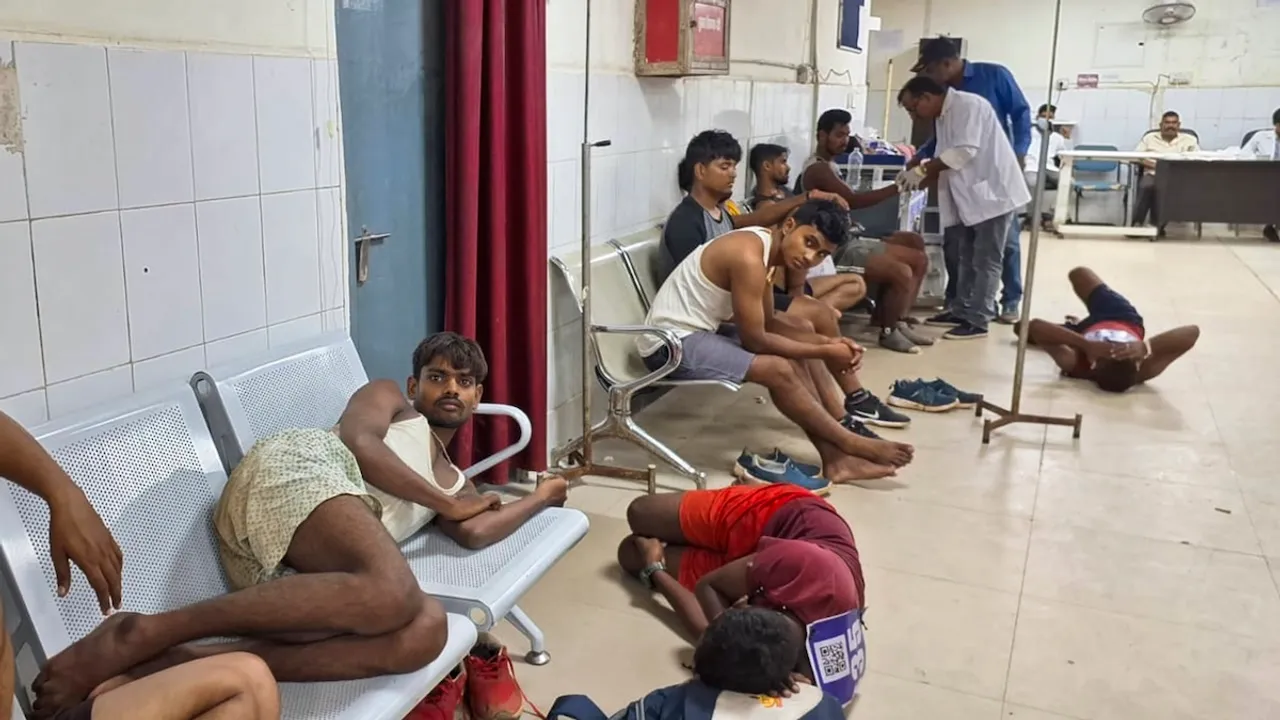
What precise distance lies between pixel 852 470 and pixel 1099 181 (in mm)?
8199

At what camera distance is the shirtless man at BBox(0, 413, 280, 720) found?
4.60 feet

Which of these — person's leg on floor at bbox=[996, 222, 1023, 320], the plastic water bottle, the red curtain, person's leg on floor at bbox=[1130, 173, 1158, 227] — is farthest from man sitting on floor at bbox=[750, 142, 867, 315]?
Result: person's leg on floor at bbox=[1130, 173, 1158, 227]

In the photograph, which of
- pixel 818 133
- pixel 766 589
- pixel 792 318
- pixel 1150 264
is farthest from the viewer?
pixel 1150 264

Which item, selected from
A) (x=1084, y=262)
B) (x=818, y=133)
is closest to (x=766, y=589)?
(x=818, y=133)

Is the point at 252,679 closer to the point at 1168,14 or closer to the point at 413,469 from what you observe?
the point at 413,469

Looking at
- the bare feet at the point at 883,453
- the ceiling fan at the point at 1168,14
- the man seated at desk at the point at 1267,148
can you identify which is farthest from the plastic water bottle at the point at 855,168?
the ceiling fan at the point at 1168,14

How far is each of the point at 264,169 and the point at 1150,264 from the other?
7.74 metres

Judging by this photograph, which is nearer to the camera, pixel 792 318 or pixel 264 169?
pixel 264 169

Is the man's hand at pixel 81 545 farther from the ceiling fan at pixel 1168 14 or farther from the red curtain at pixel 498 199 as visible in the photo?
the ceiling fan at pixel 1168 14

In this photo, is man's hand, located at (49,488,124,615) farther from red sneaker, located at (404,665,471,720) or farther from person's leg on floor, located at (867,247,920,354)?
person's leg on floor, located at (867,247,920,354)

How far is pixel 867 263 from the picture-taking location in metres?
5.54

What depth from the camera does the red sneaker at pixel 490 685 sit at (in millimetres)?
2148

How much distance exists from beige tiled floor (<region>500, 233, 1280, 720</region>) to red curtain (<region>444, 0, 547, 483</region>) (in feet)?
1.51

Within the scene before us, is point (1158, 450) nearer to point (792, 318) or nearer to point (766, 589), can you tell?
point (792, 318)
